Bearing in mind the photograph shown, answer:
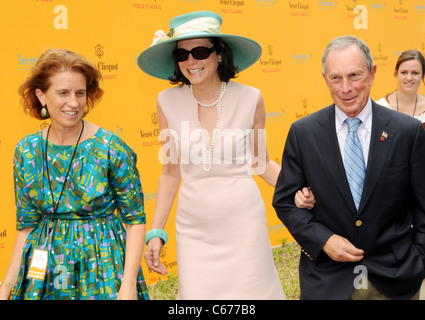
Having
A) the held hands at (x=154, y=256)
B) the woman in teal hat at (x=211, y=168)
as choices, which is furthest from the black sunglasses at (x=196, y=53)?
the held hands at (x=154, y=256)

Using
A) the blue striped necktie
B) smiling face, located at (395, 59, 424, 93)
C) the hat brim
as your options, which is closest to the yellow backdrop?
the hat brim

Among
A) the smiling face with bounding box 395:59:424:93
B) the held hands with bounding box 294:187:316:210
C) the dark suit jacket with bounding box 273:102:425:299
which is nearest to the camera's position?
the dark suit jacket with bounding box 273:102:425:299

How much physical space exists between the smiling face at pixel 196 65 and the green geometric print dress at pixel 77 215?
0.62 metres

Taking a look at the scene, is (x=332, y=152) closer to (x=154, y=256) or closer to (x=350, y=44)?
(x=350, y=44)

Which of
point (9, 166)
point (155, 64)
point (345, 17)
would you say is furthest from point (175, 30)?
point (345, 17)

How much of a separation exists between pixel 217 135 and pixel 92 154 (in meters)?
0.79

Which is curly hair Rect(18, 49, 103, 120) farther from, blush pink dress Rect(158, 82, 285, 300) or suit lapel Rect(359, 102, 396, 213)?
suit lapel Rect(359, 102, 396, 213)

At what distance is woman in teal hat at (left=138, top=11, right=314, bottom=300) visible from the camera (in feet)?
10.0

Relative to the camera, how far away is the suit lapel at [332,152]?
8.23 feet

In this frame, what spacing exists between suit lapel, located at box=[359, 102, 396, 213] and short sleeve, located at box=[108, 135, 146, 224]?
1198 mm

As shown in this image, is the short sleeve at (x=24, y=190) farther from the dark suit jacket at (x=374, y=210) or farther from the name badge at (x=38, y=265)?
the dark suit jacket at (x=374, y=210)

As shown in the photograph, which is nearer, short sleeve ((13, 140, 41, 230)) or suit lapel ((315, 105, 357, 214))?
suit lapel ((315, 105, 357, 214))

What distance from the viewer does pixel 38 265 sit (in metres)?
2.64
